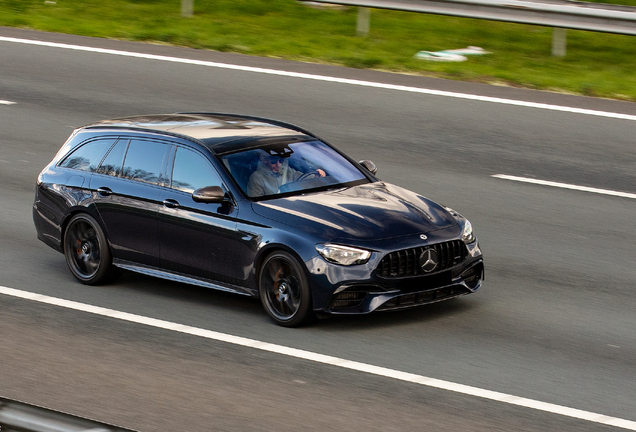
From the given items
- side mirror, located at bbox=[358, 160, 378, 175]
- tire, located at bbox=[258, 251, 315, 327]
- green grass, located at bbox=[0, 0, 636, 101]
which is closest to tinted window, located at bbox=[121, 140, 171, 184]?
tire, located at bbox=[258, 251, 315, 327]

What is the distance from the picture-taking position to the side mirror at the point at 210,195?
30.3 ft

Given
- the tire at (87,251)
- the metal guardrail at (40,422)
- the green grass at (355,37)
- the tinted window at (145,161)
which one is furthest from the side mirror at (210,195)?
the green grass at (355,37)

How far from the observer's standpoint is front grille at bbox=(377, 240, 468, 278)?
869cm

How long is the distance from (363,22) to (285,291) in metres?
11.5

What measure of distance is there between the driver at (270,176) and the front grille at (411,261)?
1.29 meters

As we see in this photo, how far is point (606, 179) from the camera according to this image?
13164mm

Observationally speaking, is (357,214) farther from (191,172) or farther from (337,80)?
(337,80)

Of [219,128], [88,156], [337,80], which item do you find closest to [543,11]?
[337,80]

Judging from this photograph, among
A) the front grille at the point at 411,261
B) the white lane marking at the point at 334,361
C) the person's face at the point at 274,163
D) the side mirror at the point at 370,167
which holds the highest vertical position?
the person's face at the point at 274,163

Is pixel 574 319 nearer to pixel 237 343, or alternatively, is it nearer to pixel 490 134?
pixel 237 343

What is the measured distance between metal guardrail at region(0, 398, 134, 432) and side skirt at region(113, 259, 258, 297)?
552cm

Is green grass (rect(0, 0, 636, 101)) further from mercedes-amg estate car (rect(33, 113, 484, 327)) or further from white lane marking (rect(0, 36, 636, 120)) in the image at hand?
mercedes-amg estate car (rect(33, 113, 484, 327))

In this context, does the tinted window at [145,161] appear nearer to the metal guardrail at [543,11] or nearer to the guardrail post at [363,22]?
the metal guardrail at [543,11]

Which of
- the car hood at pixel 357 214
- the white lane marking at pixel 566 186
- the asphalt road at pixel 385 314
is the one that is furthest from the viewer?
the white lane marking at pixel 566 186
